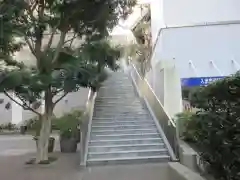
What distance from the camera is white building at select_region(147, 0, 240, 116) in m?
16.6

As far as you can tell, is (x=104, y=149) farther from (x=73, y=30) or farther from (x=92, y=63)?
(x=73, y=30)

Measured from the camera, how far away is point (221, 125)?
18.2 ft

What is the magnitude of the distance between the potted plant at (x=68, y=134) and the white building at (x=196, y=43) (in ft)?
13.3

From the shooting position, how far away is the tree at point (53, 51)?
11.7 meters

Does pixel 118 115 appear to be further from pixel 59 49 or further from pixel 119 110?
pixel 59 49

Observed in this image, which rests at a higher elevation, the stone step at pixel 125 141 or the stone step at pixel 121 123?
the stone step at pixel 121 123

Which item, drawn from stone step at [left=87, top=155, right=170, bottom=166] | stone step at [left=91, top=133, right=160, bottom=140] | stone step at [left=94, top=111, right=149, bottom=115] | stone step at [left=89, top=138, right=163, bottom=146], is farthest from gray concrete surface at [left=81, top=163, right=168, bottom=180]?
stone step at [left=94, top=111, right=149, bottom=115]

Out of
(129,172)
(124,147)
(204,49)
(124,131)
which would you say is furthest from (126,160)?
(204,49)

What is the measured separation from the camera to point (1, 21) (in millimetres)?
6535

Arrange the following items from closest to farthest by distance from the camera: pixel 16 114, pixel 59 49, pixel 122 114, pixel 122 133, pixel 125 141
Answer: pixel 59 49 < pixel 125 141 < pixel 122 133 < pixel 122 114 < pixel 16 114

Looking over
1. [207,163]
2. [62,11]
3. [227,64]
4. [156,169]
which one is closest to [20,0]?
[62,11]

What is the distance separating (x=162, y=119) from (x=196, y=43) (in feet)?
14.1

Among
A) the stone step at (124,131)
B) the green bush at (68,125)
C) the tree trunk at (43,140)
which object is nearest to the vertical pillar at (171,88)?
the stone step at (124,131)

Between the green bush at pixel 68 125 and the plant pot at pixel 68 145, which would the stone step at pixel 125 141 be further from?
the plant pot at pixel 68 145
